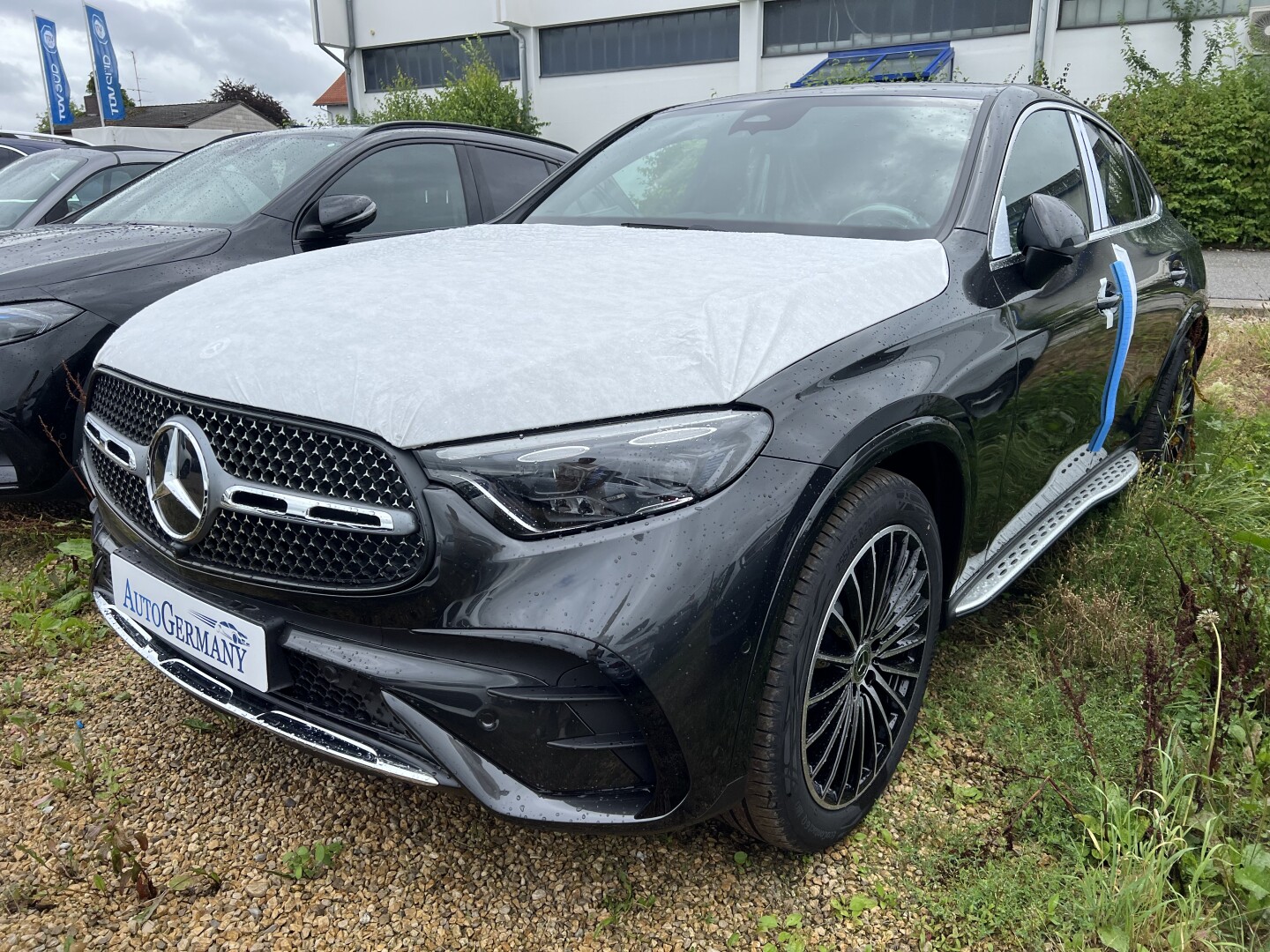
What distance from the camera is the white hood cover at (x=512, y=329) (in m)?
1.59

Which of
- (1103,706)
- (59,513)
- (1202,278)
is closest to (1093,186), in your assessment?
(1202,278)

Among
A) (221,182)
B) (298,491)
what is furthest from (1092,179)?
(221,182)

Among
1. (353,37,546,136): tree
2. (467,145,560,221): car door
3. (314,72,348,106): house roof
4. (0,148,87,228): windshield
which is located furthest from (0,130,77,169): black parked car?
(314,72,348,106): house roof

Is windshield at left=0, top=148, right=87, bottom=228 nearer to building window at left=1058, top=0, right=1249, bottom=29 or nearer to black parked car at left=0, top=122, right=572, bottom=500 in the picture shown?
black parked car at left=0, top=122, right=572, bottom=500

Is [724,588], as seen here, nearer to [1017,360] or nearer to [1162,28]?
[1017,360]

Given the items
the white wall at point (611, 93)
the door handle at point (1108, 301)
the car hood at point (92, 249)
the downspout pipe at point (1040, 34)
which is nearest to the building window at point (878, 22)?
the downspout pipe at point (1040, 34)

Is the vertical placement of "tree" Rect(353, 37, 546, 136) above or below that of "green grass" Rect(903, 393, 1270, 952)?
above

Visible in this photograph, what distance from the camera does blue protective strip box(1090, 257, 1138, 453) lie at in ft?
10.0

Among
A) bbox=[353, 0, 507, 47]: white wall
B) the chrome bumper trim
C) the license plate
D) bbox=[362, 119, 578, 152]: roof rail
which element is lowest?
the chrome bumper trim

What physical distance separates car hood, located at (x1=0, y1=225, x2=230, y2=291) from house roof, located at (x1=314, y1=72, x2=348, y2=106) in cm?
4053

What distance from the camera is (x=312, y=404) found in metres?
1.62

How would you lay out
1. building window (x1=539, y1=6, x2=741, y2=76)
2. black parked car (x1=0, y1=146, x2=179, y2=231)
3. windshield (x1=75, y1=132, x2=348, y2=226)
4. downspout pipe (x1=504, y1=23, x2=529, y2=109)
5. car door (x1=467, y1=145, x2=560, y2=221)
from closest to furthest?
windshield (x1=75, y1=132, x2=348, y2=226) → car door (x1=467, y1=145, x2=560, y2=221) → black parked car (x1=0, y1=146, x2=179, y2=231) → building window (x1=539, y1=6, x2=741, y2=76) → downspout pipe (x1=504, y1=23, x2=529, y2=109)

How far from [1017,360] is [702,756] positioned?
54.6 inches

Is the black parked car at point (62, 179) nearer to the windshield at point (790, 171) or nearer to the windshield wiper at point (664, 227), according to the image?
the windshield at point (790, 171)
